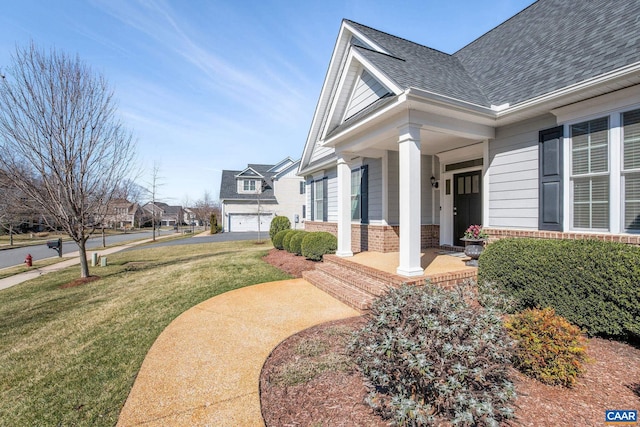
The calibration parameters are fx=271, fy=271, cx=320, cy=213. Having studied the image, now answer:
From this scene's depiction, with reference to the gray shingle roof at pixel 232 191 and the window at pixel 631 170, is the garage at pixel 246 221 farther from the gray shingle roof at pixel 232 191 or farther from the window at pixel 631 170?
the window at pixel 631 170

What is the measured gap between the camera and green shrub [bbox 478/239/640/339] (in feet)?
11.2

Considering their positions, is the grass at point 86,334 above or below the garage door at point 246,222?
below

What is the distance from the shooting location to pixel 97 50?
307 inches

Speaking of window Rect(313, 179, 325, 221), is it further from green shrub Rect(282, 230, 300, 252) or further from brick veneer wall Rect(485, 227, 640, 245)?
brick veneer wall Rect(485, 227, 640, 245)

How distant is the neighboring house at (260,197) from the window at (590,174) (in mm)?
25788

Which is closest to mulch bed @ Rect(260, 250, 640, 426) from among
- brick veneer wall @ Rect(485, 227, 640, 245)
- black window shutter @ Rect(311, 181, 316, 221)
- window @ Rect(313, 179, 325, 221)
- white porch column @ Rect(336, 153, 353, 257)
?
brick veneer wall @ Rect(485, 227, 640, 245)

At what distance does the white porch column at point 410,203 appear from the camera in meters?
5.07

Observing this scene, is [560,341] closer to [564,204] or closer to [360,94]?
[564,204]

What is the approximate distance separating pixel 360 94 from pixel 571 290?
593 centimetres

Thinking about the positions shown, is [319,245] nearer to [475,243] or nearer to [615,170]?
[475,243]

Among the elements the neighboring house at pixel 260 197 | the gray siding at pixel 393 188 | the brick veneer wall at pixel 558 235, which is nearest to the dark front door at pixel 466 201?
the brick veneer wall at pixel 558 235

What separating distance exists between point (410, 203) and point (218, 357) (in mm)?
3961

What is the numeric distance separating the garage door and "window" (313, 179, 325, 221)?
61.1 feet

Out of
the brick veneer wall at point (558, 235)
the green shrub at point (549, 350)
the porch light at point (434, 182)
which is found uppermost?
the porch light at point (434, 182)
